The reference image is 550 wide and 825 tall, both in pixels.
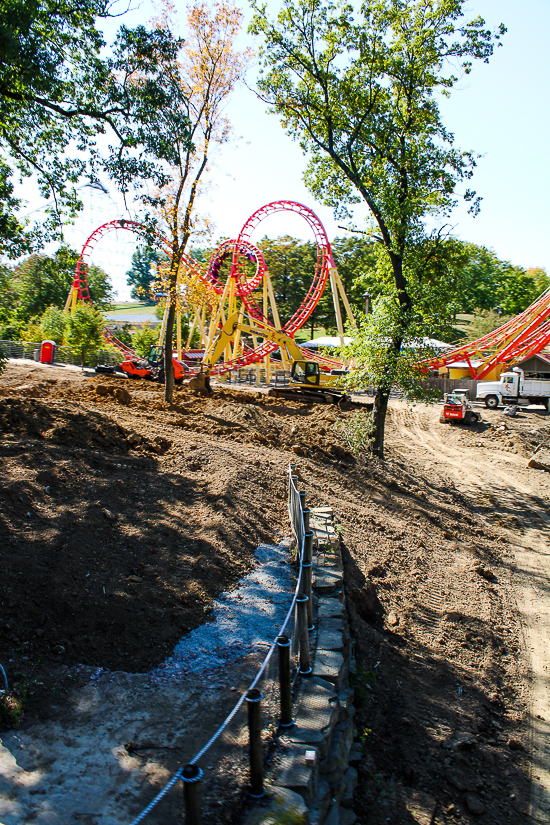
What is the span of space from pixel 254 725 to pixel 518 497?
14.0 meters

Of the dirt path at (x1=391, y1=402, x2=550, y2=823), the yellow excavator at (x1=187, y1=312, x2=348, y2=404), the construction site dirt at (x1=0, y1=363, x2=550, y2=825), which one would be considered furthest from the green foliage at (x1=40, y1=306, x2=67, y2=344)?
the construction site dirt at (x1=0, y1=363, x2=550, y2=825)

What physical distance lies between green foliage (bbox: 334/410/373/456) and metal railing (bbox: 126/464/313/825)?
378 inches

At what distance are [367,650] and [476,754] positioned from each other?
59.0 inches

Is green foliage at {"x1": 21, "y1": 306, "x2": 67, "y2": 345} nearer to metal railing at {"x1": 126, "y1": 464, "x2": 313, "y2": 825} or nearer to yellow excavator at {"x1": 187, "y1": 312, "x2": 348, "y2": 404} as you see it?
yellow excavator at {"x1": 187, "y1": 312, "x2": 348, "y2": 404}

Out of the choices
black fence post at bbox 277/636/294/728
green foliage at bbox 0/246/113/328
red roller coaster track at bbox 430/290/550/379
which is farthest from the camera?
green foliage at bbox 0/246/113/328

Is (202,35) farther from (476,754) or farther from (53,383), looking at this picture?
(476,754)

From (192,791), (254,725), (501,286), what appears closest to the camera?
(192,791)

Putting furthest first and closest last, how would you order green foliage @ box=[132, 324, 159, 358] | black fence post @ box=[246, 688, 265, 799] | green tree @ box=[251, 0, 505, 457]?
green foliage @ box=[132, 324, 159, 358] → green tree @ box=[251, 0, 505, 457] → black fence post @ box=[246, 688, 265, 799]

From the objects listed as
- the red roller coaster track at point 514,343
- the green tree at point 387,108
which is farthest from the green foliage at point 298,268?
the green tree at point 387,108

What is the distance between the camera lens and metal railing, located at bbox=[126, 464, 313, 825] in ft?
8.38

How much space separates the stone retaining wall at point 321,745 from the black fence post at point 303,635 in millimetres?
84

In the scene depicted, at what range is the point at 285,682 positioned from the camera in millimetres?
3725

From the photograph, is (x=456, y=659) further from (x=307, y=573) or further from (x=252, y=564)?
(x=307, y=573)

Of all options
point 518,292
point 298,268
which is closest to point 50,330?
point 298,268
